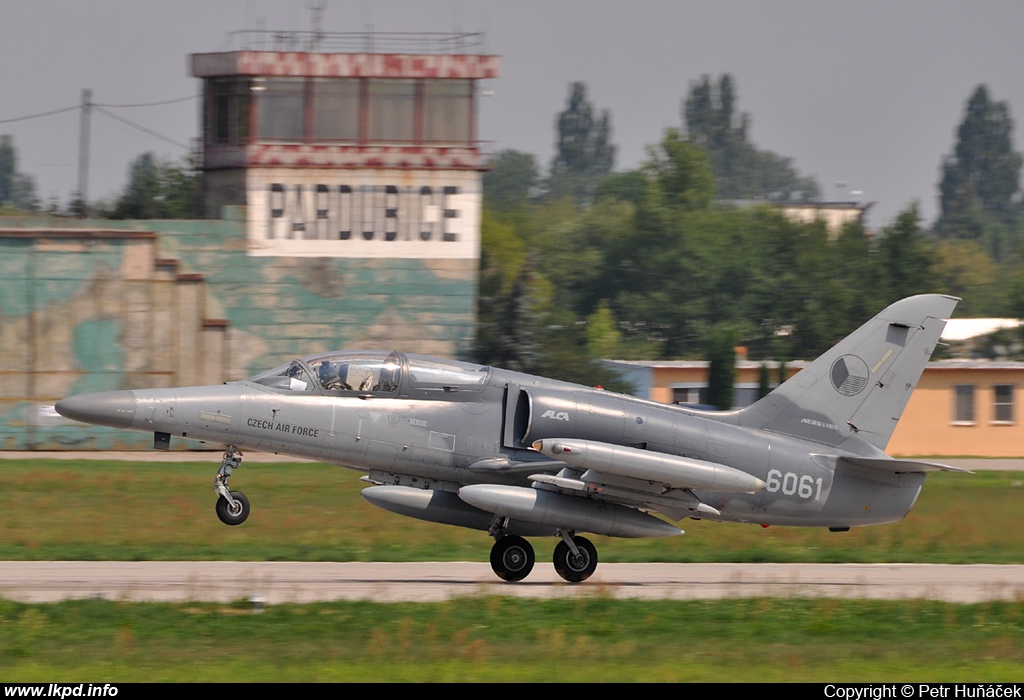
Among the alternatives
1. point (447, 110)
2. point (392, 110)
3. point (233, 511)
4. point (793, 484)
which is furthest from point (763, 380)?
point (233, 511)

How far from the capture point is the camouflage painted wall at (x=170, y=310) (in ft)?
124

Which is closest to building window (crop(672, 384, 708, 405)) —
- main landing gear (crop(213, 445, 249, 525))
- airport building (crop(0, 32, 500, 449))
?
airport building (crop(0, 32, 500, 449))

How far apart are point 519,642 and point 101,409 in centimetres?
584

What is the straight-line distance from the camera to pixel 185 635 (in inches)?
479

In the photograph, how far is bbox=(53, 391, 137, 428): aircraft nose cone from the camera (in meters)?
14.6

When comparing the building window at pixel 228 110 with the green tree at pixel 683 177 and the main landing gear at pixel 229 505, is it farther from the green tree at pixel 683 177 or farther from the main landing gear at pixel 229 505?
the green tree at pixel 683 177

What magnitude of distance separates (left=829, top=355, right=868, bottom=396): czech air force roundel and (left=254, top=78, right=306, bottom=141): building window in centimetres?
2833

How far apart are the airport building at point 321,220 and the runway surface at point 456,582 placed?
22465mm

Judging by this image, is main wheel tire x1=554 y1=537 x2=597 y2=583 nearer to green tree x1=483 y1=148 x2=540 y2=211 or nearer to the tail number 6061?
the tail number 6061

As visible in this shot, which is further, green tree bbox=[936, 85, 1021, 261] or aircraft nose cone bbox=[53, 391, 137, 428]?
green tree bbox=[936, 85, 1021, 261]

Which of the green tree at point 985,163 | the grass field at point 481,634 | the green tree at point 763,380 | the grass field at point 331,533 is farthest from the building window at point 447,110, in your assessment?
the green tree at point 985,163

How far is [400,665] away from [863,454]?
26.8 ft

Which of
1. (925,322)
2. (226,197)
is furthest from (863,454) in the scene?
(226,197)

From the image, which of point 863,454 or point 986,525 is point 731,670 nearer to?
point 863,454
